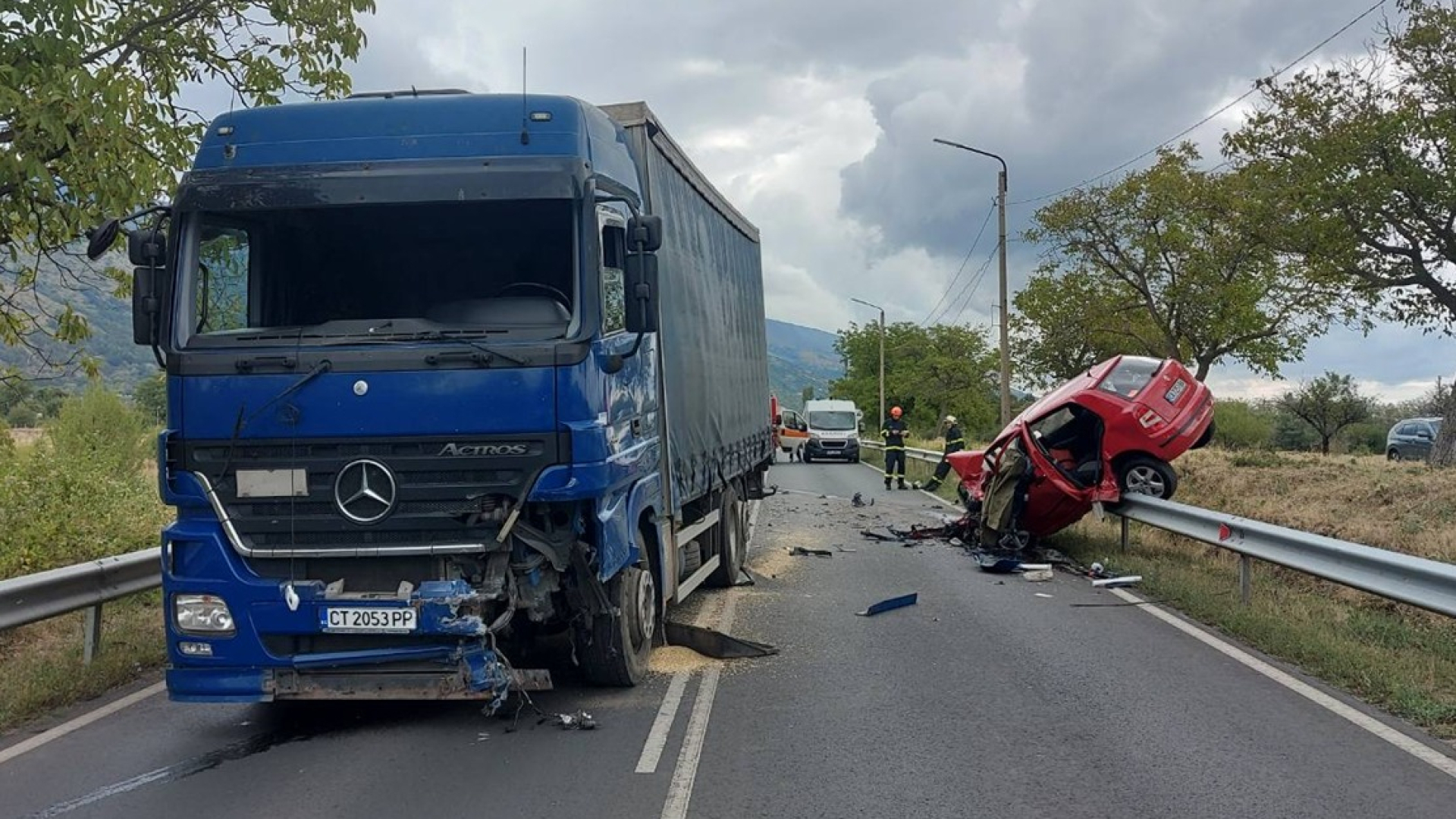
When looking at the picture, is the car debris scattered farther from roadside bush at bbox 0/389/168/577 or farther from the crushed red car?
roadside bush at bbox 0/389/168/577

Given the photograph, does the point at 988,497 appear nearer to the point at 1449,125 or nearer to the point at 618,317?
the point at 618,317

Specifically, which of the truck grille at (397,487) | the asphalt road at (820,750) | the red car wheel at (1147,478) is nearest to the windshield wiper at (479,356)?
the truck grille at (397,487)

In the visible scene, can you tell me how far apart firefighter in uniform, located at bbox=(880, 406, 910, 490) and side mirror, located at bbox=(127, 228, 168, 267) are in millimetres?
20186

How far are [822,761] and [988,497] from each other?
27.5 feet

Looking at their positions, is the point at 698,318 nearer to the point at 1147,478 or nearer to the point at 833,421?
the point at 1147,478

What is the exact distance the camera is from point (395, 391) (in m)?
5.61

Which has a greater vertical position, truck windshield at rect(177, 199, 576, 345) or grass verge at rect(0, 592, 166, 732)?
truck windshield at rect(177, 199, 576, 345)

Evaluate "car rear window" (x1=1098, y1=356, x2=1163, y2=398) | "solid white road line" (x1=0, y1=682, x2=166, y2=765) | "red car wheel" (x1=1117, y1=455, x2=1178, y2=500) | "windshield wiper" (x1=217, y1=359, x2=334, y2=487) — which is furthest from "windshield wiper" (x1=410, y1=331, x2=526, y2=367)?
"red car wheel" (x1=1117, y1=455, x2=1178, y2=500)

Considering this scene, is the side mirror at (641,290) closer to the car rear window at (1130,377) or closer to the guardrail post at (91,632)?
the guardrail post at (91,632)

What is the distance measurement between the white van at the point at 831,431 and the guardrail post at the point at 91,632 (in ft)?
98.9

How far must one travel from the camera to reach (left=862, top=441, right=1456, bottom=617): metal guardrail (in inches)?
286

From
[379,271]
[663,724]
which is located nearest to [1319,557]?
[663,724]

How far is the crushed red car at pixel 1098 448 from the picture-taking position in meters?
12.8

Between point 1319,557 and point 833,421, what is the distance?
28.7 metres
